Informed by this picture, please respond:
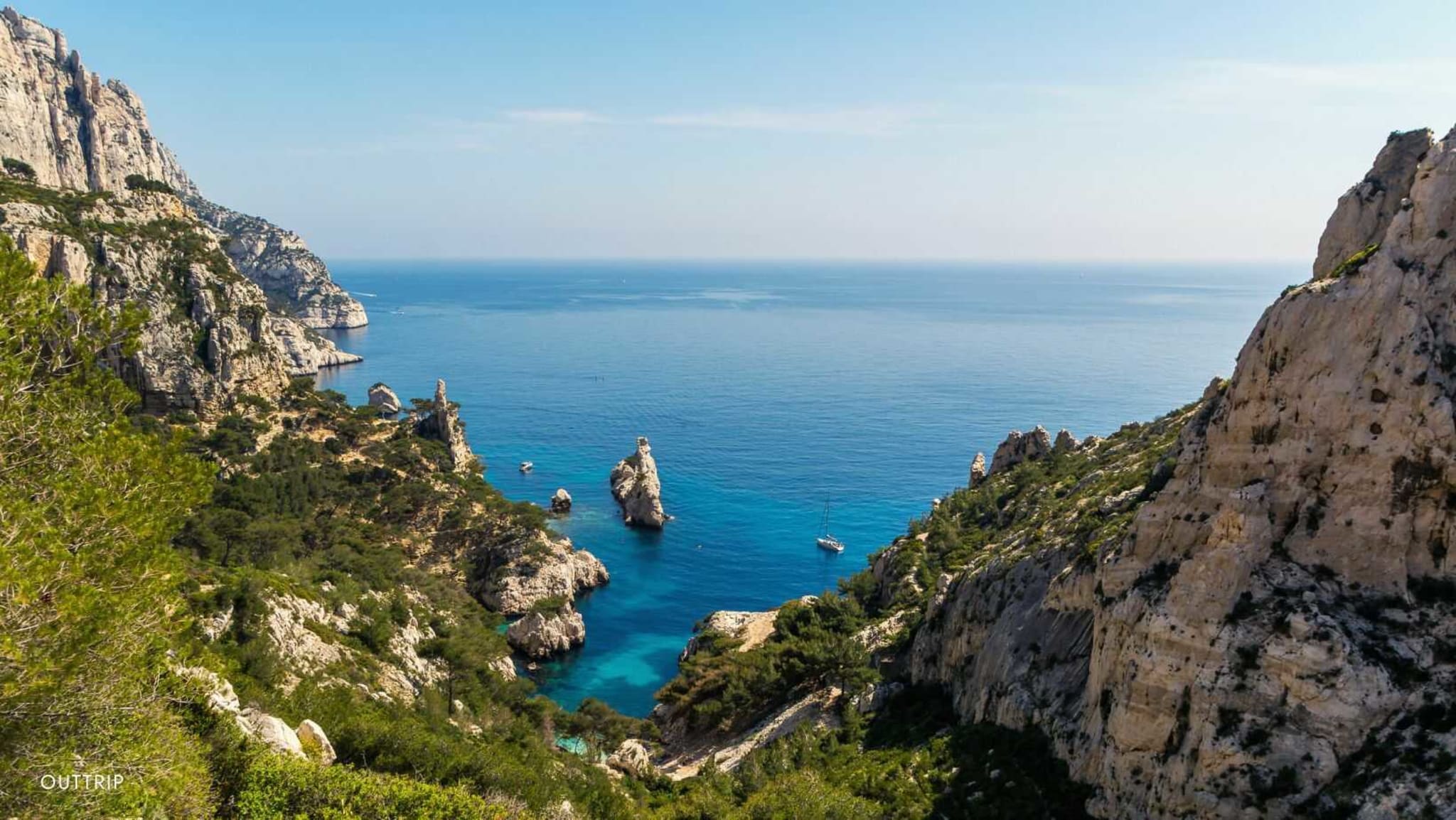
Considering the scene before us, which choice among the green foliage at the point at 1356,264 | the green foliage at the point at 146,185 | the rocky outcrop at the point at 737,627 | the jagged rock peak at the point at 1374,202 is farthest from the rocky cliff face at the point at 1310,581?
the green foliage at the point at 146,185

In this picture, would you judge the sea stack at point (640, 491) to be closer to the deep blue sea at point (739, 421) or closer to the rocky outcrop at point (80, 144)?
the deep blue sea at point (739, 421)

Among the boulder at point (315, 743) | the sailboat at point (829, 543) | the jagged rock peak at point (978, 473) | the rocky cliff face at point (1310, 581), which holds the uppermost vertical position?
the rocky cliff face at point (1310, 581)

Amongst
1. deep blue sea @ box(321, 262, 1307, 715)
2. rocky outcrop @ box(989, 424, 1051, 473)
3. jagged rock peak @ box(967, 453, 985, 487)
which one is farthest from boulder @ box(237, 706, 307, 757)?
jagged rock peak @ box(967, 453, 985, 487)

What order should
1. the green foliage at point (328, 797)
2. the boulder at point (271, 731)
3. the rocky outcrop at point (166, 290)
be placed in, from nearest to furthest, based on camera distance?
1. the green foliage at point (328, 797)
2. the boulder at point (271, 731)
3. the rocky outcrop at point (166, 290)

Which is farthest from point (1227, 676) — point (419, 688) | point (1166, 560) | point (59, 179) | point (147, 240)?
point (59, 179)

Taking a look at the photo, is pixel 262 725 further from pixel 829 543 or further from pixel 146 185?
pixel 146 185

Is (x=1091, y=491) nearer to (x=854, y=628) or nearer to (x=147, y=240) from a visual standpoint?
(x=854, y=628)

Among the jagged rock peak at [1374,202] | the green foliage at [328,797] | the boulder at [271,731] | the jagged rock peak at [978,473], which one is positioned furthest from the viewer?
the jagged rock peak at [978,473]

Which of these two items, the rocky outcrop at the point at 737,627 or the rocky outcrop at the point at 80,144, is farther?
the rocky outcrop at the point at 80,144
